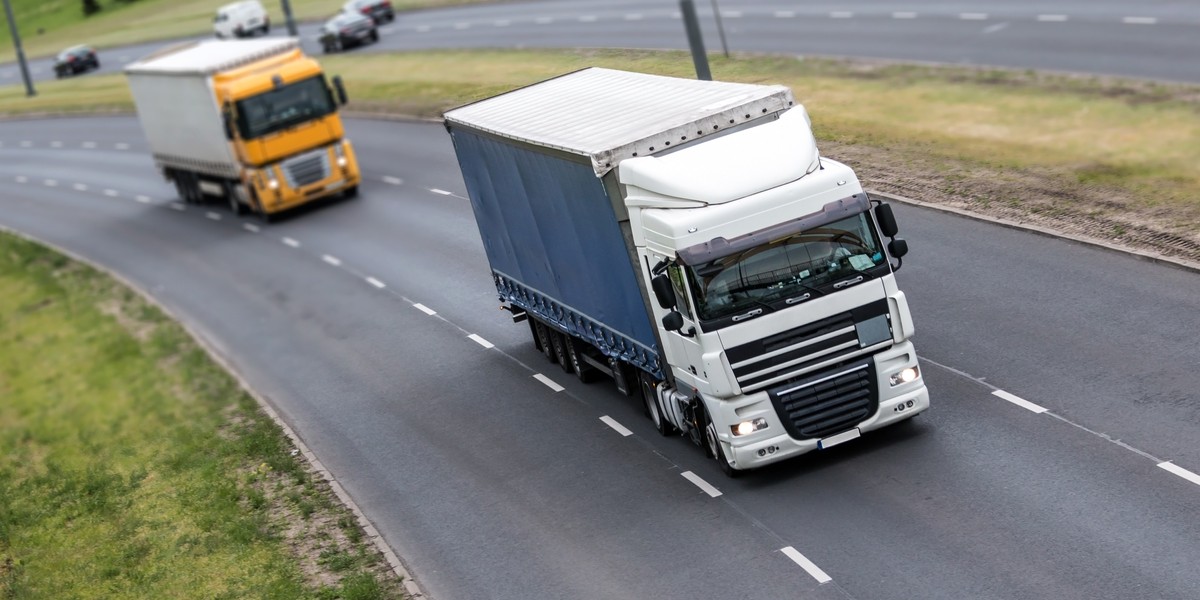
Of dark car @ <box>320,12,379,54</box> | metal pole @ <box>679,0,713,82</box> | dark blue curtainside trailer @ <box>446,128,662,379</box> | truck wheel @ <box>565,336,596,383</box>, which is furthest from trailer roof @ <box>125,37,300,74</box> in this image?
dark car @ <box>320,12,379,54</box>

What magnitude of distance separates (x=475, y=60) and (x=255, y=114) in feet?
41.5

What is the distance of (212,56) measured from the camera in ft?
135

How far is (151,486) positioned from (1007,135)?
17.6m

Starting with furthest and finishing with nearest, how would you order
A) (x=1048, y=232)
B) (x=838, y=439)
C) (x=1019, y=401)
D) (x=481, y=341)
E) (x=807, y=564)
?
1. (x=481, y=341)
2. (x=1048, y=232)
3. (x=1019, y=401)
4. (x=838, y=439)
5. (x=807, y=564)

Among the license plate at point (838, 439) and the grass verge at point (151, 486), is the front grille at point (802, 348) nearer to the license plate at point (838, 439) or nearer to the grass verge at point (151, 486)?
the license plate at point (838, 439)

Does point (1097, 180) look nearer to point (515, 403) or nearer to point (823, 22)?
point (515, 403)

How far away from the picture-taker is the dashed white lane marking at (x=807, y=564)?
13656 mm

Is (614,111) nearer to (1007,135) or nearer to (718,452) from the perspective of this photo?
(718,452)

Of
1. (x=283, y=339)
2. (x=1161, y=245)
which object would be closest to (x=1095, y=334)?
(x=1161, y=245)

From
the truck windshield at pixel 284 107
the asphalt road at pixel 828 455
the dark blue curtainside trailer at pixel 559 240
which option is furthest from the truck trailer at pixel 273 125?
the dark blue curtainside trailer at pixel 559 240

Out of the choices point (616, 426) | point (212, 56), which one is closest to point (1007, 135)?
point (616, 426)

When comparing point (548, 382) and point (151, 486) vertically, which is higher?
point (151, 486)

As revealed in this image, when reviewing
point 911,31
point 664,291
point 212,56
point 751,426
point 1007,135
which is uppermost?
point 212,56

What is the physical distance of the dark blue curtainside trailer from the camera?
17.1m
